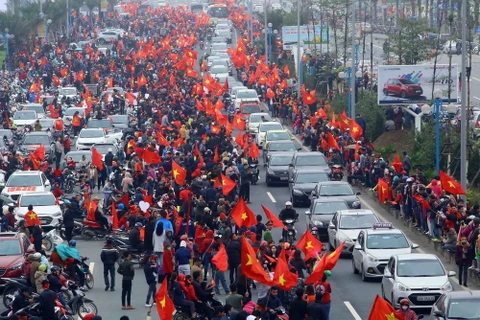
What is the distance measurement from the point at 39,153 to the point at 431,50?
842 inches

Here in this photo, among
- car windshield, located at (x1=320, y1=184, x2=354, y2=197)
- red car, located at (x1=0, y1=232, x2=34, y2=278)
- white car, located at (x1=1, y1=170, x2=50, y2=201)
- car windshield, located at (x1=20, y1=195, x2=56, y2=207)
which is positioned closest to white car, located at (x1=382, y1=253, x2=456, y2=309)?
red car, located at (x1=0, y1=232, x2=34, y2=278)

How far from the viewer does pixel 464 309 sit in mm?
22469

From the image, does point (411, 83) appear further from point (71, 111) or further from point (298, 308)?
point (298, 308)

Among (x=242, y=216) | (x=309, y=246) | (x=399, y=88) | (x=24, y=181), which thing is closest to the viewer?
(x=309, y=246)

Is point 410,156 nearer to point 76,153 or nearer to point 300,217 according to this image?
point 300,217

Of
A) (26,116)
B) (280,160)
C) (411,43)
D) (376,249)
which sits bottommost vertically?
(26,116)

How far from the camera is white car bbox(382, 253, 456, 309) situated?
2634 cm

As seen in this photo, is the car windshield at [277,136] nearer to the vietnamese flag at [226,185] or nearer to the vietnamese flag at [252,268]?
the vietnamese flag at [226,185]

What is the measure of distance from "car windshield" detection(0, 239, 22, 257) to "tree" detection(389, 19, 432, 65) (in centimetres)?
3098

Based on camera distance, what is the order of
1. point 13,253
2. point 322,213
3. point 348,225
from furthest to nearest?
1. point 322,213
2. point 348,225
3. point 13,253

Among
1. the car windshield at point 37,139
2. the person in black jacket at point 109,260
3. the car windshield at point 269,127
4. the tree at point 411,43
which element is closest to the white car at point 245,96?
the tree at point 411,43

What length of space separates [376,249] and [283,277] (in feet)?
20.1

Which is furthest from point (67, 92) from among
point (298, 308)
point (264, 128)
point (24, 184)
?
point (298, 308)

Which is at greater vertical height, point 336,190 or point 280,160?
point 336,190
